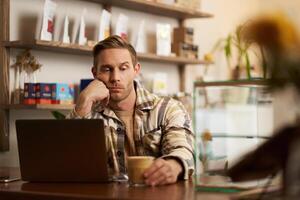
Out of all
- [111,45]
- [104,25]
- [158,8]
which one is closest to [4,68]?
[104,25]

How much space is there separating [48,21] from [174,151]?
5.12ft

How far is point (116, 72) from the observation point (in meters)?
2.57

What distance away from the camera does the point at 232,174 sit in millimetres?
895

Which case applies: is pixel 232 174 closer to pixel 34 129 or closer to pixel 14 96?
pixel 34 129

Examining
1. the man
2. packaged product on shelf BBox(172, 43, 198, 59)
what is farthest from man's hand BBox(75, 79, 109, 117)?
packaged product on shelf BBox(172, 43, 198, 59)

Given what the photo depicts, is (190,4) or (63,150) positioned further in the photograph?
(190,4)

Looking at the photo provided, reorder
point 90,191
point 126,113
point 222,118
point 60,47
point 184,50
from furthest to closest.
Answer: point 184,50 < point 60,47 < point 126,113 < point 90,191 < point 222,118

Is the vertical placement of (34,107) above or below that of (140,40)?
below

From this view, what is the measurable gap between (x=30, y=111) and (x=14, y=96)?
0.64 ft

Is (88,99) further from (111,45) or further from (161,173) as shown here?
(161,173)

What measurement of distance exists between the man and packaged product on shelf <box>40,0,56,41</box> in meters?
0.80

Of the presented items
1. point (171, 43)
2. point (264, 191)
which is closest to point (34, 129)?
point (264, 191)

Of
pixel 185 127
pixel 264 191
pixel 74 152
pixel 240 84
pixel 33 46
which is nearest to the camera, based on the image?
pixel 264 191

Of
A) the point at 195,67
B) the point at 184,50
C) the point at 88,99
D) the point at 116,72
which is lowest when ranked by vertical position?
the point at 88,99
